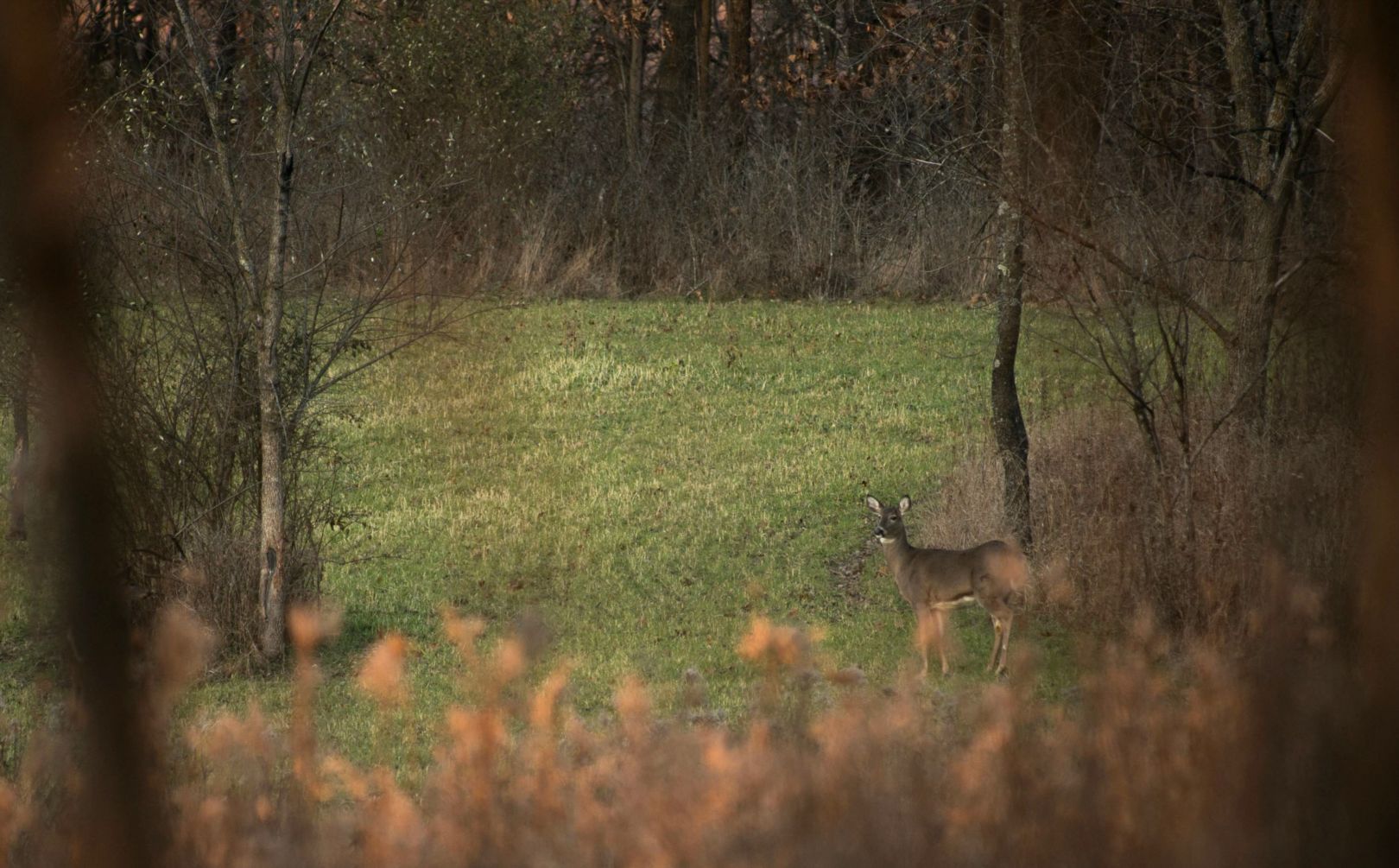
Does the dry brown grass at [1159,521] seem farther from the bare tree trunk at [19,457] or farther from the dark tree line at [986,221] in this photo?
the bare tree trunk at [19,457]

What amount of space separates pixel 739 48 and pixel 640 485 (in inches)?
733

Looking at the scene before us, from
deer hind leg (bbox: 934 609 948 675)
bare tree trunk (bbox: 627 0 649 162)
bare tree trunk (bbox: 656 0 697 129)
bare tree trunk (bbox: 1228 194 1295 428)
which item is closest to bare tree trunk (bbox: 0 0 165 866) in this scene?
deer hind leg (bbox: 934 609 948 675)

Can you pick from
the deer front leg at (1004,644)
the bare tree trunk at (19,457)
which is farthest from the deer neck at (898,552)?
the bare tree trunk at (19,457)

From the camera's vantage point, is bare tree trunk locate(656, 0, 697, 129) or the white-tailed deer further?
bare tree trunk locate(656, 0, 697, 129)

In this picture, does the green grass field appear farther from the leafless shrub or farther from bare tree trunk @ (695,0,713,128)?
bare tree trunk @ (695,0,713,128)

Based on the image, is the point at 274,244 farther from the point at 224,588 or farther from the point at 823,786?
the point at 823,786

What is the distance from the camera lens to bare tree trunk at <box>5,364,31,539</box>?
6.96 meters

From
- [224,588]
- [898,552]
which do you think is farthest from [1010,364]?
[224,588]

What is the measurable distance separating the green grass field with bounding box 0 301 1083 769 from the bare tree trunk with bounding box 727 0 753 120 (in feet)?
27.3

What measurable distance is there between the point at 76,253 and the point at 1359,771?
2536 mm

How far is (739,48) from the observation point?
105ft

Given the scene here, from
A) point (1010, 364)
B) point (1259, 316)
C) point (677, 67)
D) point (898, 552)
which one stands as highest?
point (677, 67)

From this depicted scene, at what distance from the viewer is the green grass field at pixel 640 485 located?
10.3m

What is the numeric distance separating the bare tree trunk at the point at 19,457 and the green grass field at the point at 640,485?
0.34 meters
